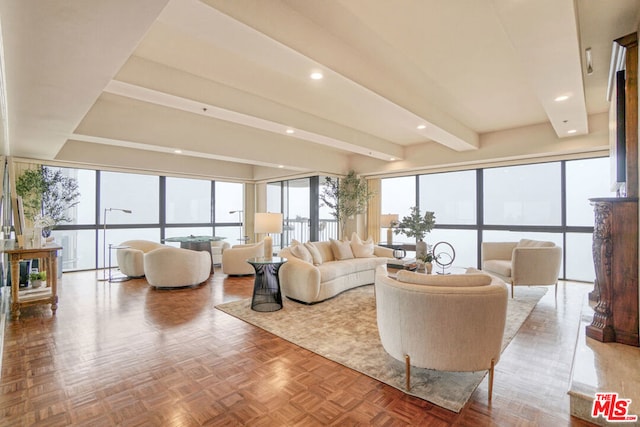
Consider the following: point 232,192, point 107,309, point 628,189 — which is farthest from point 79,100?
point 232,192

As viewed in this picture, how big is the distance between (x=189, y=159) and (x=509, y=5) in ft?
24.7

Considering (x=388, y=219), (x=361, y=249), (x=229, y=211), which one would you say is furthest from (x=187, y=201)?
(x=388, y=219)

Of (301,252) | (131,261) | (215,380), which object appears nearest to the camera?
(215,380)

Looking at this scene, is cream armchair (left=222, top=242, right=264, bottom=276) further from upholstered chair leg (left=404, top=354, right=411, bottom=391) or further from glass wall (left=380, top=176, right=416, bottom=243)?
upholstered chair leg (left=404, top=354, right=411, bottom=391)

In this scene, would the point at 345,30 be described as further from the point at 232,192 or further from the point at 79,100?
the point at 232,192

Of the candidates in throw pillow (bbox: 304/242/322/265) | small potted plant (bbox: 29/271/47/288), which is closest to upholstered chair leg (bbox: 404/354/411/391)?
throw pillow (bbox: 304/242/322/265)

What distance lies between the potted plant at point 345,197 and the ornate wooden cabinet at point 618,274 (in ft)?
17.9

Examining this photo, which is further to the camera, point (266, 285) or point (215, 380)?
point (266, 285)

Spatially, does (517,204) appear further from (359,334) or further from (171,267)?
(171,267)

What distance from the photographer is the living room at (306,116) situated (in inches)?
89.7

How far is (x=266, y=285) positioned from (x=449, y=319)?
113 inches

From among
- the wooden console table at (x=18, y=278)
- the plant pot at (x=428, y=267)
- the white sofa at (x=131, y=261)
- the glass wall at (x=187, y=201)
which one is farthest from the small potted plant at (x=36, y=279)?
the plant pot at (x=428, y=267)

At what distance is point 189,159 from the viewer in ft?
26.0

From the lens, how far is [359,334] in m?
3.22
